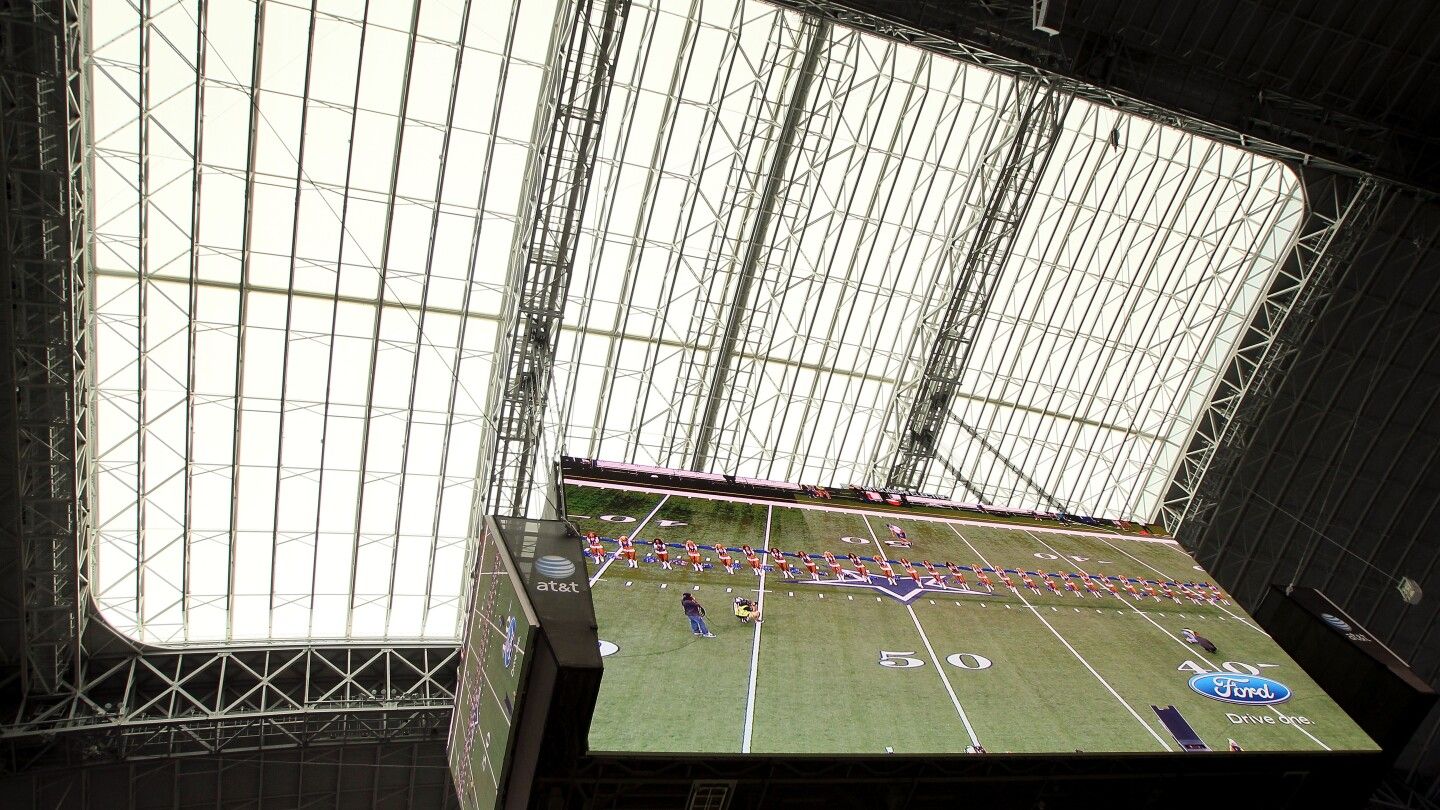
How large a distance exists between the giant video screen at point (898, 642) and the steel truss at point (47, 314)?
A: 33.2 feet

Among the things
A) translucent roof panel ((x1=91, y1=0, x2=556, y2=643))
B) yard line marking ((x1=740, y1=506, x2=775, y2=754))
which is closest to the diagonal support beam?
translucent roof panel ((x1=91, y1=0, x2=556, y2=643))

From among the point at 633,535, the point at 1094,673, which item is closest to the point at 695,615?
the point at 633,535

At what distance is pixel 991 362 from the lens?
2908cm

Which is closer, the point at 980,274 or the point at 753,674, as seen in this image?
the point at 753,674

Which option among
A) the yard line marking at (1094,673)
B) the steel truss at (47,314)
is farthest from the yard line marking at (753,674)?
the steel truss at (47,314)

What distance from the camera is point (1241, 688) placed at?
1703 centimetres

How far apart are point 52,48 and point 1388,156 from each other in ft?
98.1

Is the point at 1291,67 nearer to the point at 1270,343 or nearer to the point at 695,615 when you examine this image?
the point at 1270,343

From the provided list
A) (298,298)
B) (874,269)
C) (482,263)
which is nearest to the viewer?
(298,298)

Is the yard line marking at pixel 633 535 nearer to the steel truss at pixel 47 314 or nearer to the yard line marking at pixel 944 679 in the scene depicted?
the yard line marking at pixel 944 679

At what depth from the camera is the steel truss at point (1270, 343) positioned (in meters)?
25.7

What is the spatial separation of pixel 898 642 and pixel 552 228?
11.2 metres

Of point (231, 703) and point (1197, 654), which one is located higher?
point (1197, 654)

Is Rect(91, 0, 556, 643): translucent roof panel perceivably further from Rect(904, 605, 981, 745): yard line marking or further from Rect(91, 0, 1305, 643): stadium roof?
Rect(904, 605, 981, 745): yard line marking
